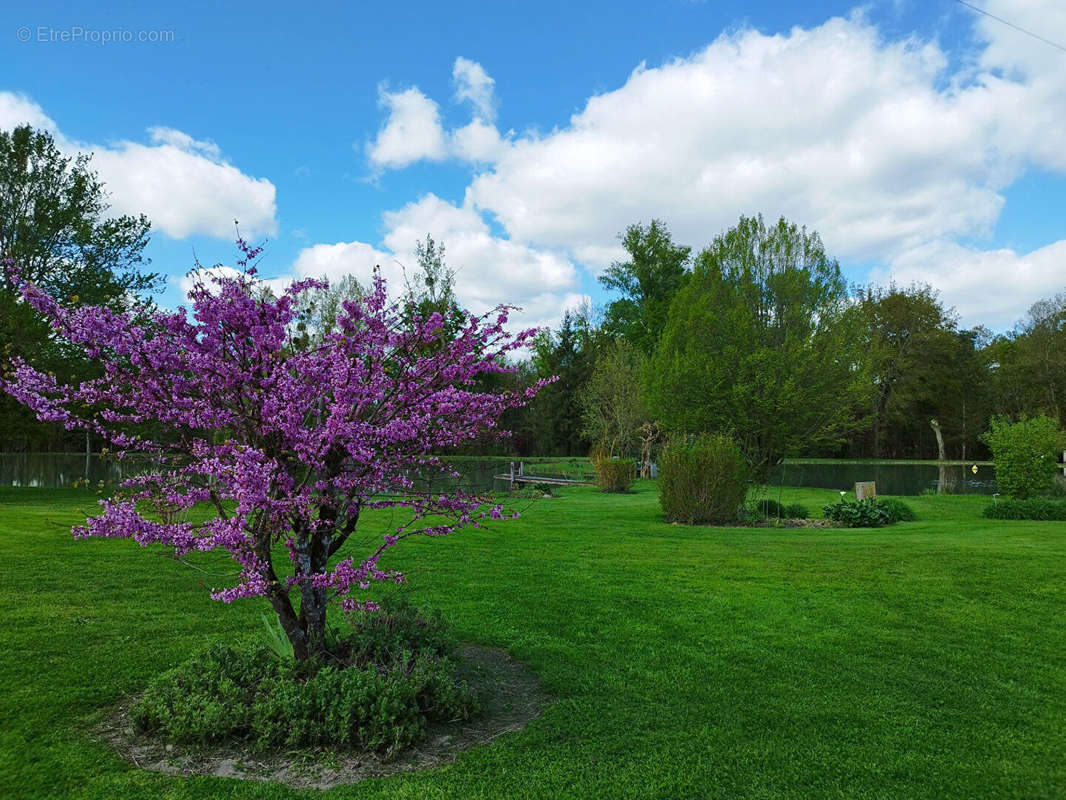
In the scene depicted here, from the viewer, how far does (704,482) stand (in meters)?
14.5

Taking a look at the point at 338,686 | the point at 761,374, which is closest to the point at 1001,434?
the point at 761,374

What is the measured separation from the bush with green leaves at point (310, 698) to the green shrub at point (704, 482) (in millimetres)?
10889

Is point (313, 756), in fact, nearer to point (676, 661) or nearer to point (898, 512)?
point (676, 661)

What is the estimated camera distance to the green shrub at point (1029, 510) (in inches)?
588

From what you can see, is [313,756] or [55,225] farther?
[55,225]

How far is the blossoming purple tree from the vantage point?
3.55 metres

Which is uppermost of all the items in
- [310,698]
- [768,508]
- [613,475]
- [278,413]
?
[278,413]

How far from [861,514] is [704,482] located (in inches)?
142

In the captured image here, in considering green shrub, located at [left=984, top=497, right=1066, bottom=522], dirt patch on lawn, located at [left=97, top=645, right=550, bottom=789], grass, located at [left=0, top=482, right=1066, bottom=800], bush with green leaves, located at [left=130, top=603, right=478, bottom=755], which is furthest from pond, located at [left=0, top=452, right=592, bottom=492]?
dirt patch on lawn, located at [left=97, top=645, right=550, bottom=789]

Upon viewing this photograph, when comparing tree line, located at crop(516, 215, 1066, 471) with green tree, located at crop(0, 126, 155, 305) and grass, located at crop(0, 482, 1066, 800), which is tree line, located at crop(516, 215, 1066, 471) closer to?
grass, located at crop(0, 482, 1066, 800)

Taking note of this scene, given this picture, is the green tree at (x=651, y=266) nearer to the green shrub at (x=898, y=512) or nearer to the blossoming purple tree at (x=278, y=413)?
the green shrub at (x=898, y=512)

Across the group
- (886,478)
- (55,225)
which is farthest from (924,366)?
(55,225)

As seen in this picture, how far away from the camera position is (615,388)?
37.2 metres

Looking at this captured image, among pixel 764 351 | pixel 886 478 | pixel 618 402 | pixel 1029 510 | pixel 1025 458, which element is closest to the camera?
pixel 1029 510
